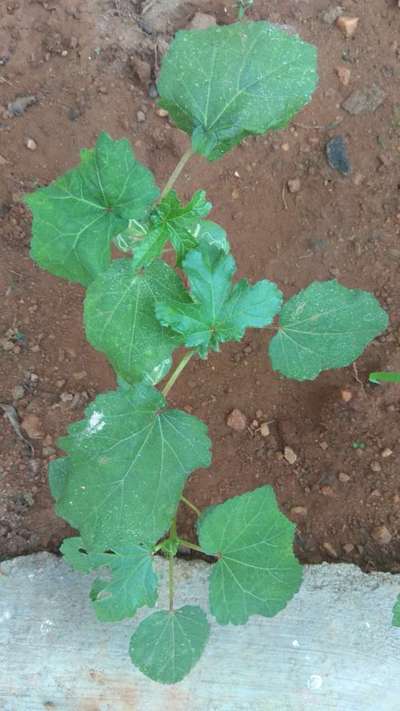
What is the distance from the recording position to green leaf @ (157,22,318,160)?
1.94 m

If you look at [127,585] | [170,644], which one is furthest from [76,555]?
[170,644]

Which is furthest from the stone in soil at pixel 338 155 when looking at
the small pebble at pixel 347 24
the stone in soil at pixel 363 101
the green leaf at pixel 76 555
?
the green leaf at pixel 76 555

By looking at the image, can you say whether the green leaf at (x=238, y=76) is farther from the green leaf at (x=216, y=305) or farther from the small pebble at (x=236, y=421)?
the small pebble at (x=236, y=421)

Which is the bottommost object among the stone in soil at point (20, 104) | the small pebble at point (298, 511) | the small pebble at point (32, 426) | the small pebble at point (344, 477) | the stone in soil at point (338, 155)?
the small pebble at point (298, 511)

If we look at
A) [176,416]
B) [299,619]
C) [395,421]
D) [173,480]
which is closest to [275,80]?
[176,416]

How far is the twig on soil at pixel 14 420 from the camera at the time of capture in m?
2.92

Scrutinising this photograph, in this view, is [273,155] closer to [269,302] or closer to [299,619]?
[269,302]

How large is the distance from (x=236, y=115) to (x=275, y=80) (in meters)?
0.14

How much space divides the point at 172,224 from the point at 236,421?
142 centimetres

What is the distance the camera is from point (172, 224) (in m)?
1.77

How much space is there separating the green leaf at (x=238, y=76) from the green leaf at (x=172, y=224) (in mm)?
287

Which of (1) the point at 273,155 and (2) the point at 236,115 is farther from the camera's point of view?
(1) the point at 273,155

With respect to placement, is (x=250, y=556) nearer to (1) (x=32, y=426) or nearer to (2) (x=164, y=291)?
(2) (x=164, y=291)

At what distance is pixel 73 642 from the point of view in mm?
2623
